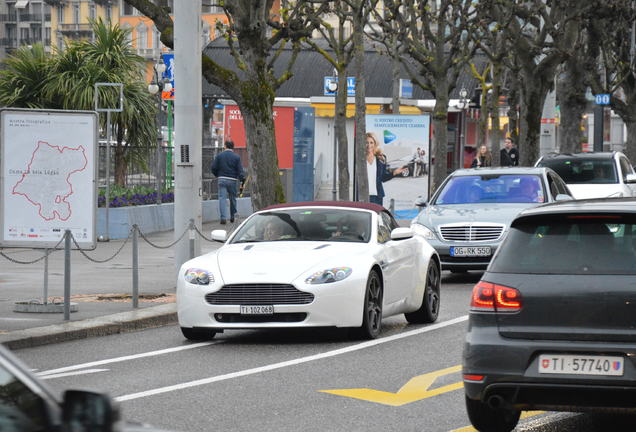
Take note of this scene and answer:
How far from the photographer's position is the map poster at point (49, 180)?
1537 centimetres

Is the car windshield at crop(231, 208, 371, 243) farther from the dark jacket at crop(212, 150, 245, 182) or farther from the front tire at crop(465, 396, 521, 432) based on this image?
the dark jacket at crop(212, 150, 245, 182)

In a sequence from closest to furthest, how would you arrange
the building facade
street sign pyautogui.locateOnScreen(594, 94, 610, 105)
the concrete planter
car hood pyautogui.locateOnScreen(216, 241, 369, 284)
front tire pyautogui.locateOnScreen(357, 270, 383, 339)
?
car hood pyautogui.locateOnScreen(216, 241, 369, 284) < front tire pyautogui.locateOnScreen(357, 270, 383, 339) < the concrete planter < street sign pyautogui.locateOnScreen(594, 94, 610, 105) < the building facade

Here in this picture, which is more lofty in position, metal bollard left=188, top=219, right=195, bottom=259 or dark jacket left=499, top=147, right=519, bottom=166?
dark jacket left=499, top=147, right=519, bottom=166

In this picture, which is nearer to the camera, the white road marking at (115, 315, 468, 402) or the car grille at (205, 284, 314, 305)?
the white road marking at (115, 315, 468, 402)

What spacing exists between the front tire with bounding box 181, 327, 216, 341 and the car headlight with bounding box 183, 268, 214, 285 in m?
0.45

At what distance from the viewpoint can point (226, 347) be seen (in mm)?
12789

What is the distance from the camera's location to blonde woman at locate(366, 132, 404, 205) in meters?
29.7

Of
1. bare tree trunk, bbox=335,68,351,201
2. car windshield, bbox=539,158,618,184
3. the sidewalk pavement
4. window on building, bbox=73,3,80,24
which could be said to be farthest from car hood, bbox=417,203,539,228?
window on building, bbox=73,3,80,24

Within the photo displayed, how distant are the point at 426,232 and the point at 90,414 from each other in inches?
673

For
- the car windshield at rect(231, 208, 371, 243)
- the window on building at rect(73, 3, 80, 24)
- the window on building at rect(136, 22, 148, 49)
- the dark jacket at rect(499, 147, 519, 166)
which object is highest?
the window on building at rect(73, 3, 80, 24)

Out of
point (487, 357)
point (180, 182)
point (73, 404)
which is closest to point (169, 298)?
point (180, 182)

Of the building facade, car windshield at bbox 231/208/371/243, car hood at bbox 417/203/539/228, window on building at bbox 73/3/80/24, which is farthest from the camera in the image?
the building facade

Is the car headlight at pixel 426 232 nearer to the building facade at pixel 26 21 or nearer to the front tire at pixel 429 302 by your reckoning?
the front tire at pixel 429 302

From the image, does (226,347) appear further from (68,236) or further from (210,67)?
(210,67)
